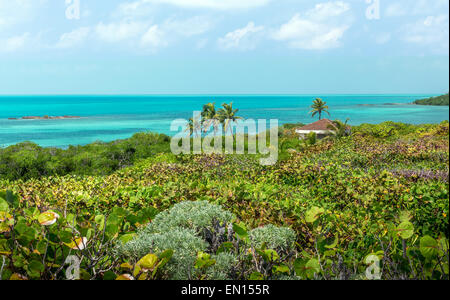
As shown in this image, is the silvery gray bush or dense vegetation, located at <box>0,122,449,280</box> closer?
dense vegetation, located at <box>0,122,449,280</box>

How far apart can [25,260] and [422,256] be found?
75.5 inches

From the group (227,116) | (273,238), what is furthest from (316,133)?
(273,238)

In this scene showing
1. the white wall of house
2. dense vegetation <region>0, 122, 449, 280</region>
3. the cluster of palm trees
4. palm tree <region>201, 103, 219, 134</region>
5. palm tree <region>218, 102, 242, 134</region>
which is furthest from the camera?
palm tree <region>201, 103, 219, 134</region>

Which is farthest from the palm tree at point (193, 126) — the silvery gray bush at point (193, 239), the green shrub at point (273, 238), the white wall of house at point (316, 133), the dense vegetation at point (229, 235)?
the green shrub at point (273, 238)

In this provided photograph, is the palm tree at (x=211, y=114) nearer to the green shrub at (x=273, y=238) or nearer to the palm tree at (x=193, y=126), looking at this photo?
the palm tree at (x=193, y=126)

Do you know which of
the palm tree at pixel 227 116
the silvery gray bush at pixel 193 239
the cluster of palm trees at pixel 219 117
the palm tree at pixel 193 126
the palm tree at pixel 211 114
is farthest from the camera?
the palm tree at pixel 193 126

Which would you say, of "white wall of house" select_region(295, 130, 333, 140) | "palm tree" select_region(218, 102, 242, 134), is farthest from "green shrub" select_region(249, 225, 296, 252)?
"palm tree" select_region(218, 102, 242, 134)

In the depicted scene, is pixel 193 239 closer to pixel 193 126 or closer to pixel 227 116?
pixel 227 116

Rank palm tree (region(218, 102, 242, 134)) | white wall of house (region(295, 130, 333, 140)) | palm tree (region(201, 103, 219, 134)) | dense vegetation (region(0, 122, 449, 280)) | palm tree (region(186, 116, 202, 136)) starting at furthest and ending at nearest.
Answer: palm tree (region(186, 116, 202, 136)), palm tree (region(201, 103, 219, 134)), palm tree (region(218, 102, 242, 134)), white wall of house (region(295, 130, 333, 140)), dense vegetation (region(0, 122, 449, 280))

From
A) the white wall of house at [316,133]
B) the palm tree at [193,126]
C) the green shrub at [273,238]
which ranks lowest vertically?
the green shrub at [273,238]

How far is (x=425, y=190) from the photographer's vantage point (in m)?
4.35

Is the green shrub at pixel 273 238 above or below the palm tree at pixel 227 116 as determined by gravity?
below

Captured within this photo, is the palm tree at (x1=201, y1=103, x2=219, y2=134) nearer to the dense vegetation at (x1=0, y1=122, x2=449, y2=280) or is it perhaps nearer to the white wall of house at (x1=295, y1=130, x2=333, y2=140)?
the white wall of house at (x1=295, y1=130, x2=333, y2=140)
